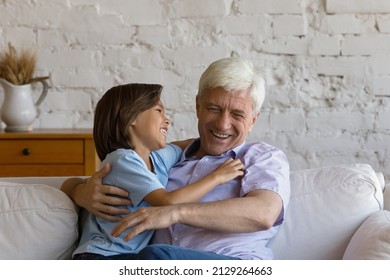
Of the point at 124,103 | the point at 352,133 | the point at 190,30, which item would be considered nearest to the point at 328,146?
the point at 352,133

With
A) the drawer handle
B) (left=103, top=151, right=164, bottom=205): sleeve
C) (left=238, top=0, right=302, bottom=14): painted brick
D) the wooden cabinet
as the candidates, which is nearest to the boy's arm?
(left=103, top=151, right=164, bottom=205): sleeve

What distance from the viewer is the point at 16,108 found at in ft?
A: 12.8

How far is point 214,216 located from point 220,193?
189 mm

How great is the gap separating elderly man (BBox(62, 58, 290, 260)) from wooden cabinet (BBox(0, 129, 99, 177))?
128 centimetres

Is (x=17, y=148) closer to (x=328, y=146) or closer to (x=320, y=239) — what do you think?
(x=328, y=146)

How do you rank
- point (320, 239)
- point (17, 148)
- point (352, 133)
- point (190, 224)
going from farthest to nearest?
point (352, 133), point (17, 148), point (320, 239), point (190, 224)

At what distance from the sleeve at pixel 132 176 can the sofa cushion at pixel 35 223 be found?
20cm

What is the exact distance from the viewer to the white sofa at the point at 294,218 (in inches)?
88.3

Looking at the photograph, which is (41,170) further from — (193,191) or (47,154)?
(193,191)

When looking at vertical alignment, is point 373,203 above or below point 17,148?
above

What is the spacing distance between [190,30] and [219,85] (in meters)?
1.79

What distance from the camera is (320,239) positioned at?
7.36 feet

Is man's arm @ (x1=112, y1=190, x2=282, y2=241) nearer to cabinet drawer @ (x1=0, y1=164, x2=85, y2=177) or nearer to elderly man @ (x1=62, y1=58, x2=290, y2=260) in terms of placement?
elderly man @ (x1=62, y1=58, x2=290, y2=260)

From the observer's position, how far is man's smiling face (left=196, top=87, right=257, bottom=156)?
237 centimetres
